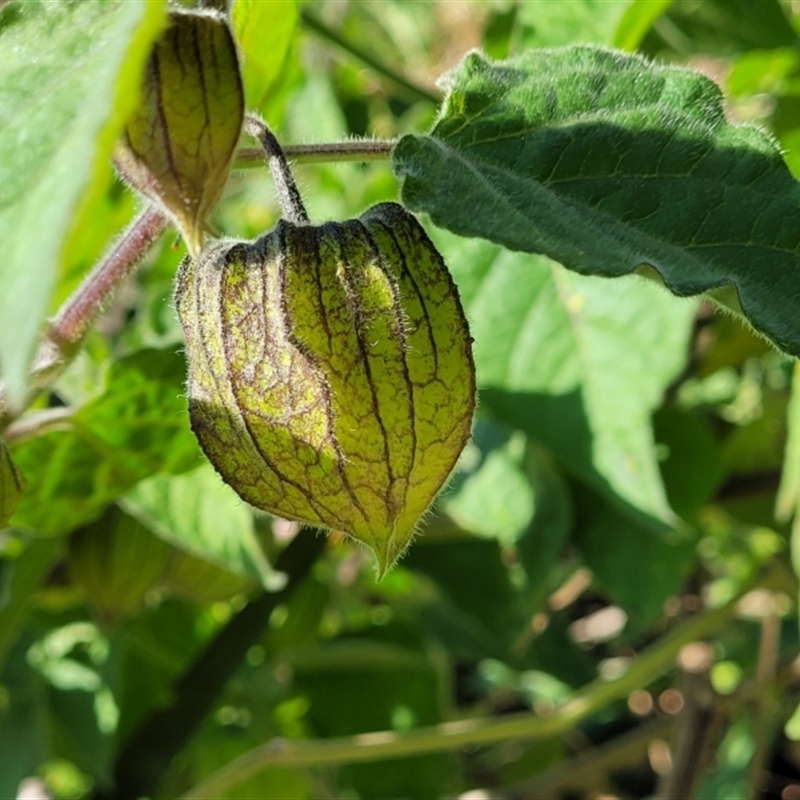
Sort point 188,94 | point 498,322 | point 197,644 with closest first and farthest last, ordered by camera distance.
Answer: point 188,94
point 498,322
point 197,644

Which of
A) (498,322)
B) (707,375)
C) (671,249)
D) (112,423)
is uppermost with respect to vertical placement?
(671,249)

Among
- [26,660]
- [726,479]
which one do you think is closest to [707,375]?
[726,479]

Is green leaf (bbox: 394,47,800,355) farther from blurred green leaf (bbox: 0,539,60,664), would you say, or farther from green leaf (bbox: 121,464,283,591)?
blurred green leaf (bbox: 0,539,60,664)

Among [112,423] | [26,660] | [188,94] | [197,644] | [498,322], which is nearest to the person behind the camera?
[188,94]

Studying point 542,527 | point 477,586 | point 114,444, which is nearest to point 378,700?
point 477,586

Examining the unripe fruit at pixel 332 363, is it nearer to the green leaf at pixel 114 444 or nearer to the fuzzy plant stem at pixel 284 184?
the fuzzy plant stem at pixel 284 184

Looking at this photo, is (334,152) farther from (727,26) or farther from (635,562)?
(727,26)

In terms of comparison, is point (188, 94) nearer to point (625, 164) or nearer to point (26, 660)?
point (625, 164)

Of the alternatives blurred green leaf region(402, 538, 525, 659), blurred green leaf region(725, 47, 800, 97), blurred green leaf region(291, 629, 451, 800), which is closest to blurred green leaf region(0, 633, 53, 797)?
blurred green leaf region(291, 629, 451, 800)

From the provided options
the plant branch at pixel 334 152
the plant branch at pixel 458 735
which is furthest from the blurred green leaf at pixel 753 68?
the plant branch at pixel 334 152
